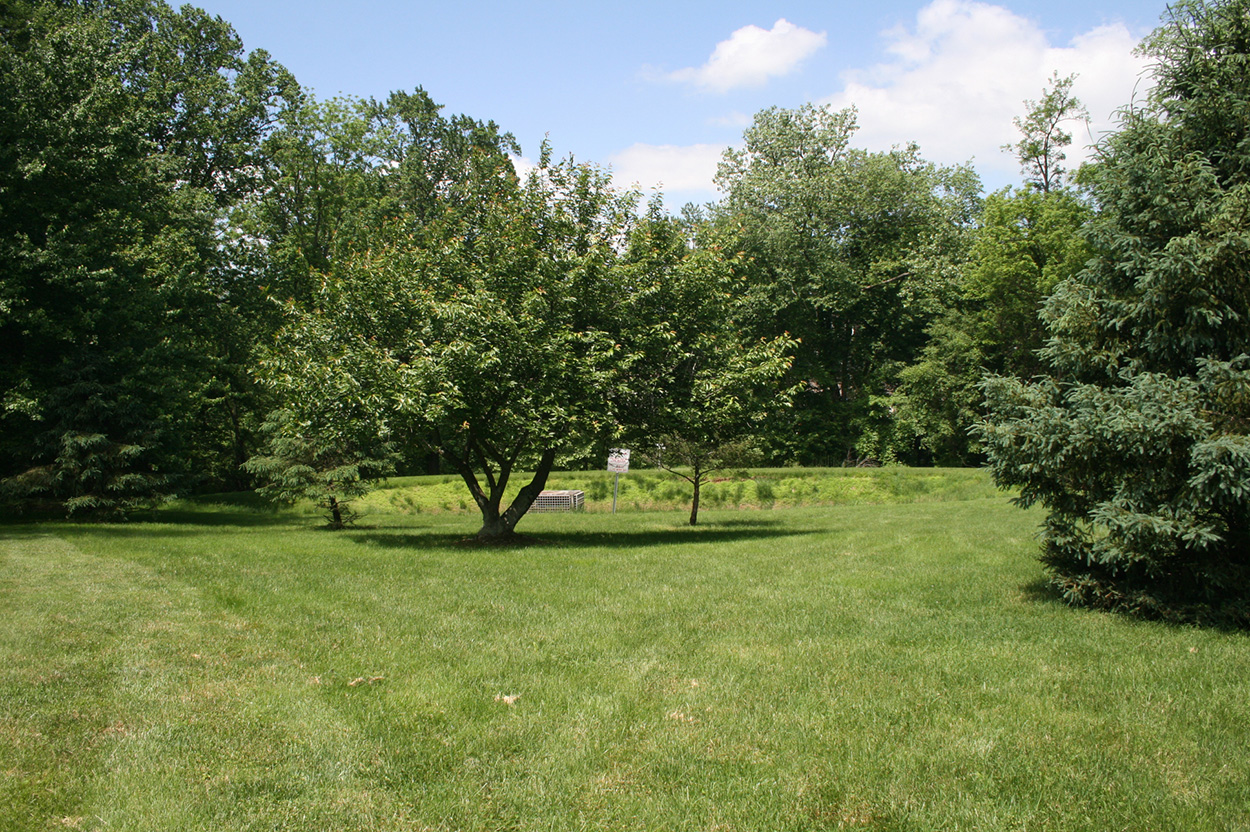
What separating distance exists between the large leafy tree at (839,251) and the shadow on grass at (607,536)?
19.4 metres

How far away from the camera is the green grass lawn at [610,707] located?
4.09 m

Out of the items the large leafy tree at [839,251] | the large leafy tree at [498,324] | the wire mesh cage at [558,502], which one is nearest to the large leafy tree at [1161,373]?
the large leafy tree at [498,324]

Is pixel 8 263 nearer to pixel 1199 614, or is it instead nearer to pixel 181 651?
pixel 181 651

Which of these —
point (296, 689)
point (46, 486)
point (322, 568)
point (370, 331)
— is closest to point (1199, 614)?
point (296, 689)

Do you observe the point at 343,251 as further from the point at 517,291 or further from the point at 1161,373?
the point at 1161,373

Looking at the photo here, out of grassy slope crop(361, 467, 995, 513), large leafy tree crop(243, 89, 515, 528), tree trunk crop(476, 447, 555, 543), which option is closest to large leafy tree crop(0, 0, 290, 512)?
large leafy tree crop(243, 89, 515, 528)

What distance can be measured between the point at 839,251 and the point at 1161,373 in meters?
36.3

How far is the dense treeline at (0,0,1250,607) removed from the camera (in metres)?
9.03

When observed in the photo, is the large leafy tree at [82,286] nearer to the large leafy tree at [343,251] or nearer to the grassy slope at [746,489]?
the large leafy tree at [343,251]

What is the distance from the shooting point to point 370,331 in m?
17.6

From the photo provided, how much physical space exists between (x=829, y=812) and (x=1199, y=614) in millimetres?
6527

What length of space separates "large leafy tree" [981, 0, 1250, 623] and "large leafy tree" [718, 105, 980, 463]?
29443 mm

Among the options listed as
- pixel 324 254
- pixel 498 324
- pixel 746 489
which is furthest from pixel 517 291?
pixel 324 254

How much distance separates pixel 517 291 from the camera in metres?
17.2
